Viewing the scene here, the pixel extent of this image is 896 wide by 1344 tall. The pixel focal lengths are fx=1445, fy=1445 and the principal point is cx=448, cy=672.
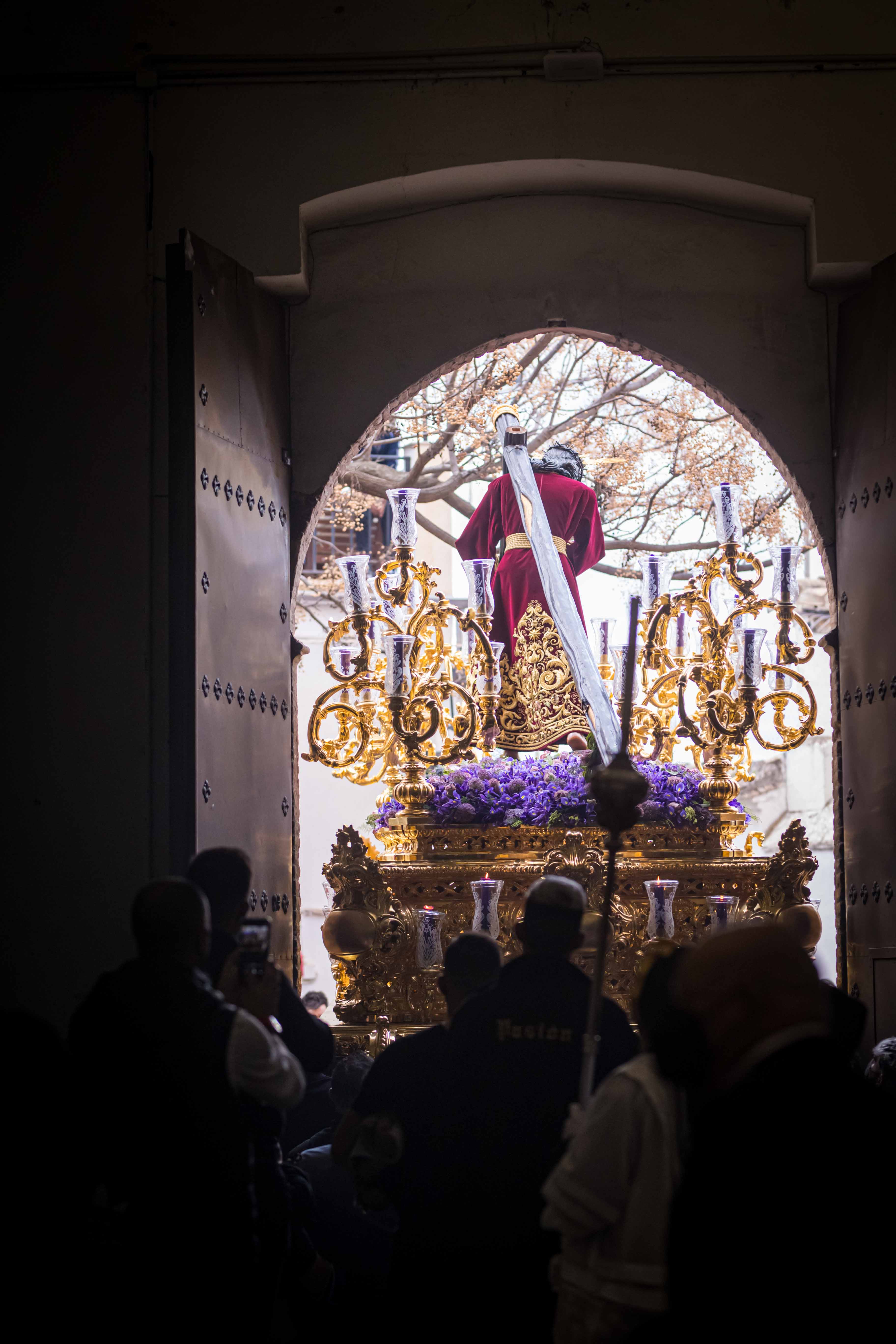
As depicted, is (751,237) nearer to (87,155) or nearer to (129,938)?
(87,155)

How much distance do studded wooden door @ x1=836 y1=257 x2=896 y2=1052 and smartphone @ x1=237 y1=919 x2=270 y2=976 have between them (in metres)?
3.37

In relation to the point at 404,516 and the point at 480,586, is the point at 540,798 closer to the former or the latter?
the point at 480,586

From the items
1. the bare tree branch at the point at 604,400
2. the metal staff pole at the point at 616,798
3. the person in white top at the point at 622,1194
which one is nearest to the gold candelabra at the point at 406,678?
the metal staff pole at the point at 616,798

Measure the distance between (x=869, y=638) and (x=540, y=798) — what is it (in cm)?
176

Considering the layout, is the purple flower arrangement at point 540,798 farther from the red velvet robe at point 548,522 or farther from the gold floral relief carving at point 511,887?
the red velvet robe at point 548,522

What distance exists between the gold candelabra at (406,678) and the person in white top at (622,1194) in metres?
4.01

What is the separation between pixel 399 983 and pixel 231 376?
2.78m

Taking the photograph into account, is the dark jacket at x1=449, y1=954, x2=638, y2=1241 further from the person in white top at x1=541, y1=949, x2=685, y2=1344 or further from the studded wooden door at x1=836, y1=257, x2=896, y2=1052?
the studded wooden door at x1=836, y1=257, x2=896, y2=1052

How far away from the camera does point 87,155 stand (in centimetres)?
646

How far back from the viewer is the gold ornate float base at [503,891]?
649cm

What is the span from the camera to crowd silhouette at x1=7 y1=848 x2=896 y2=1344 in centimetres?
214

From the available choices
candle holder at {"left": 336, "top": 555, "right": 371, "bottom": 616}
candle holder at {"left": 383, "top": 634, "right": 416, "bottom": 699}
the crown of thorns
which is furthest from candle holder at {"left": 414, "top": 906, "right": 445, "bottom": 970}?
the crown of thorns

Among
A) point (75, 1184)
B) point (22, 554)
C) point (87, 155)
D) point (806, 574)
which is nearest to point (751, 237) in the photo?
point (87, 155)

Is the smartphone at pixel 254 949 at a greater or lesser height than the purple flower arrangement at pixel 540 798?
lesser
